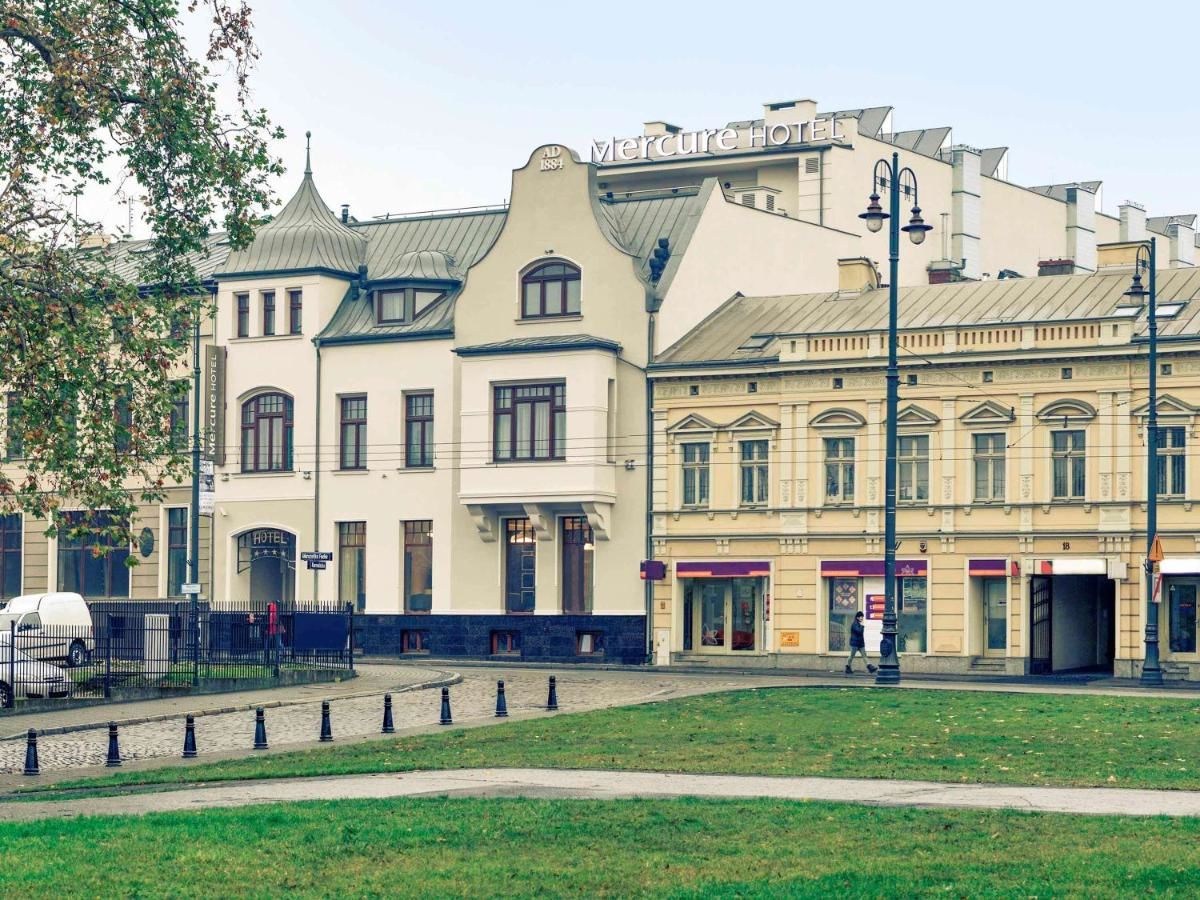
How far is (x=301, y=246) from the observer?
6794 cm

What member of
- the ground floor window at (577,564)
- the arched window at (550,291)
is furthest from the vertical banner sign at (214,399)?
the ground floor window at (577,564)

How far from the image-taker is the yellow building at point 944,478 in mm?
53094

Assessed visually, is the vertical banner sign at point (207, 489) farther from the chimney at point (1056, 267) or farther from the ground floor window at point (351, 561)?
the chimney at point (1056, 267)

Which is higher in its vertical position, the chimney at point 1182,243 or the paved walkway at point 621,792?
the chimney at point 1182,243

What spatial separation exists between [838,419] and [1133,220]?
4272 centimetres

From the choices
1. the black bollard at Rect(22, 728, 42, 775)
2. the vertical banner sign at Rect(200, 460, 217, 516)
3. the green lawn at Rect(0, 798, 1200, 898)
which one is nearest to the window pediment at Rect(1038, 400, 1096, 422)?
the vertical banner sign at Rect(200, 460, 217, 516)

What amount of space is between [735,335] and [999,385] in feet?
29.8

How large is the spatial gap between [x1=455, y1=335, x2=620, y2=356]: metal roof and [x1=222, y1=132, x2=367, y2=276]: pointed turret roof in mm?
7415

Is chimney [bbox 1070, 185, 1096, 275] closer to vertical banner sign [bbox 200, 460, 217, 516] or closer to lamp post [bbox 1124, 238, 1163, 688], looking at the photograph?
lamp post [bbox 1124, 238, 1163, 688]

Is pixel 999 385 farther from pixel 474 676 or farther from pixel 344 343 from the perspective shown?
pixel 344 343

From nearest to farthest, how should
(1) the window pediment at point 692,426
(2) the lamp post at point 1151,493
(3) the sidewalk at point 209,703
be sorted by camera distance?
1. (3) the sidewalk at point 209,703
2. (2) the lamp post at point 1151,493
3. (1) the window pediment at point 692,426

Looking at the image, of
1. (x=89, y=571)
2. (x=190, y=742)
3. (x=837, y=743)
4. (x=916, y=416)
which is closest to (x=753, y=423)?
(x=916, y=416)

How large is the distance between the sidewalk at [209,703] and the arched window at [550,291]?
49.4 feet

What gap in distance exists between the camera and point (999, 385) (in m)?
55.0
